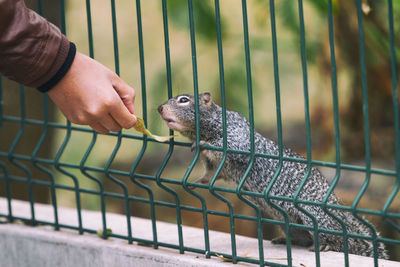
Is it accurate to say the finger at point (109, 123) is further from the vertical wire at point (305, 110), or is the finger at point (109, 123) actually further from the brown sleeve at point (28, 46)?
the vertical wire at point (305, 110)

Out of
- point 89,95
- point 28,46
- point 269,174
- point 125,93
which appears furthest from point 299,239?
point 28,46

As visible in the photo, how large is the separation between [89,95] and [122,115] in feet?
0.64

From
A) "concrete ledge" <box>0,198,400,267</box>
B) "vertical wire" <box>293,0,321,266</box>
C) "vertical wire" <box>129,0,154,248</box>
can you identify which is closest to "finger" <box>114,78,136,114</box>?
"vertical wire" <box>129,0,154,248</box>

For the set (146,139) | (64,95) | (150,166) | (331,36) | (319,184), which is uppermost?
(331,36)

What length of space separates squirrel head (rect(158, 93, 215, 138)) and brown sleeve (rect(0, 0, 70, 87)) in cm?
159

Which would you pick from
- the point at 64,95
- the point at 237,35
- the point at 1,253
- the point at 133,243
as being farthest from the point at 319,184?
the point at 237,35

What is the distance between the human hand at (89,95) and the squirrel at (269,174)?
108cm

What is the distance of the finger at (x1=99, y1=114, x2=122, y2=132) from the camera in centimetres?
332

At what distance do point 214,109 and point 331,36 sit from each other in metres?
1.61

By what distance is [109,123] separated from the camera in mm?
3367

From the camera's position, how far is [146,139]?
14.3 ft

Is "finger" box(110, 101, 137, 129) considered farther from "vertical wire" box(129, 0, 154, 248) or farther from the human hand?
"vertical wire" box(129, 0, 154, 248)

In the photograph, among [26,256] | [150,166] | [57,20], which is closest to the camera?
[26,256]

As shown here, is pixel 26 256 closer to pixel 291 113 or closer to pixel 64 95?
pixel 64 95
